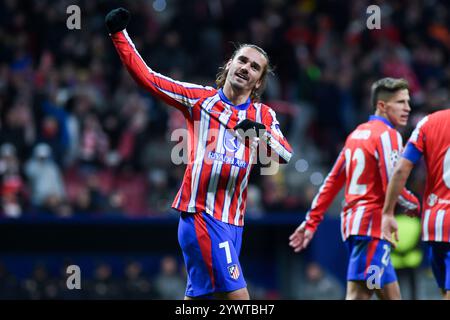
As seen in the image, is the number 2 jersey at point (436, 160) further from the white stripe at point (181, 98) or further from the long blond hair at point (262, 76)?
the white stripe at point (181, 98)

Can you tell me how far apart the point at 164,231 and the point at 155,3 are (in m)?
5.07

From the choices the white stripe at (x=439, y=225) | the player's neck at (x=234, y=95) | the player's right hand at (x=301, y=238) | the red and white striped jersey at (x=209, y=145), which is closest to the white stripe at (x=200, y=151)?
the red and white striped jersey at (x=209, y=145)

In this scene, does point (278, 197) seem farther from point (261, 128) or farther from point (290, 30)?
point (261, 128)

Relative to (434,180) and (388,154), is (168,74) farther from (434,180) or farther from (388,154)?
(434,180)

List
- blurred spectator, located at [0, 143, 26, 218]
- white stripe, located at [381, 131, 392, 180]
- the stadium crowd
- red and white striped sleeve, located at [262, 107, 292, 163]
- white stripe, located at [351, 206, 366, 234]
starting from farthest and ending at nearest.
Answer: the stadium crowd
blurred spectator, located at [0, 143, 26, 218]
white stripe, located at [351, 206, 366, 234]
white stripe, located at [381, 131, 392, 180]
red and white striped sleeve, located at [262, 107, 292, 163]

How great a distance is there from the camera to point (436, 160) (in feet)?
20.6

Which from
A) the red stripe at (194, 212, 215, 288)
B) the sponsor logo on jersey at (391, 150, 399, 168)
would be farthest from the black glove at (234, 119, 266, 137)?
the sponsor logo on jersey at (391, 150, 399, 168)

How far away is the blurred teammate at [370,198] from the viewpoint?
7.14 m

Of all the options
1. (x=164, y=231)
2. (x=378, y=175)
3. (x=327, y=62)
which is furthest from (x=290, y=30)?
(x=378, y=175)

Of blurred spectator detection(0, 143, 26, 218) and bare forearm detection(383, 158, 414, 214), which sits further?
blurred spectator detection(0, 143, 26, 218)

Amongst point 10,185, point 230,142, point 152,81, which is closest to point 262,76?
point 230,142

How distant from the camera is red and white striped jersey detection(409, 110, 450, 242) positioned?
625 cm

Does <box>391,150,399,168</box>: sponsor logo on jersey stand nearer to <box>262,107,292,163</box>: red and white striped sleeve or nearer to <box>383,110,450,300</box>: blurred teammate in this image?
<box>383,110,450,300</box>: blurred teammate

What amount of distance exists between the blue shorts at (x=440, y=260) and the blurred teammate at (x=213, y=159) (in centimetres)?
130
